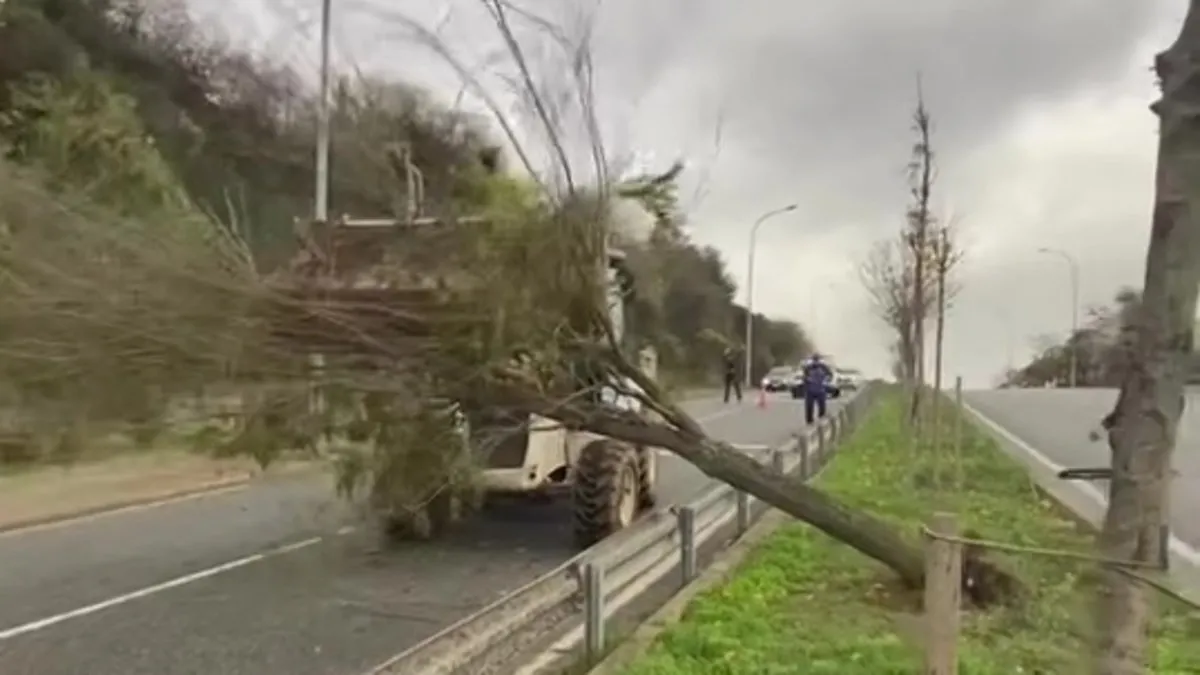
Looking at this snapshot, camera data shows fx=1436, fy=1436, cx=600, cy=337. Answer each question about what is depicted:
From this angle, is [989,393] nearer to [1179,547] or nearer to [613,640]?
[1179,547]

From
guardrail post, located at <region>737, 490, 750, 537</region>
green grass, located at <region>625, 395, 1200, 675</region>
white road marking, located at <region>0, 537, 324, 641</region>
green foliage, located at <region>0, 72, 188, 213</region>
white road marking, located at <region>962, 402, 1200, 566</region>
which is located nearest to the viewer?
green grass, located at <region>625, 395, 1200, 675</region>

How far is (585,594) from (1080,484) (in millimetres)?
9790

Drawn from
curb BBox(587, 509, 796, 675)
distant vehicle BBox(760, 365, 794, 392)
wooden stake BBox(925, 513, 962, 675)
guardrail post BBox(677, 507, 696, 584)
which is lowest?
curb BBox(587, 509, 796, 675)

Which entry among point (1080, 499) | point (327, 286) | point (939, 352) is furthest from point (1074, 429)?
point (327, 286)

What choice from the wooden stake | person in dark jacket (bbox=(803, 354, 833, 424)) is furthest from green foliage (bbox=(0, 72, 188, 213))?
person in dark jacket (bbox=(803, 354, 833, 424))

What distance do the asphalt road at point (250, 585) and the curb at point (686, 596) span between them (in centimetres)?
143

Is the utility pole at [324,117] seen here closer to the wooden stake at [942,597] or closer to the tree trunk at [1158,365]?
the wooden stake at [942,597]

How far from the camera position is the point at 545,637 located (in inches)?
292

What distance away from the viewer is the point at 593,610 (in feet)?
23.3

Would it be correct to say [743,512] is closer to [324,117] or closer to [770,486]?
[770,486]

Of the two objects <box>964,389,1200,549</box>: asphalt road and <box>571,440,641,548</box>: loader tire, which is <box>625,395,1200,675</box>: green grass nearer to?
<box>964,389,1200,549</box>: asphalt road

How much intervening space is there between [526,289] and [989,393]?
4745cm

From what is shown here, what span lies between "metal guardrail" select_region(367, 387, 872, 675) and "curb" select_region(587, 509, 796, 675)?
0.44 ft

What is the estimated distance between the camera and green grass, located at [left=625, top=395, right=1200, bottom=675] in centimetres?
681
